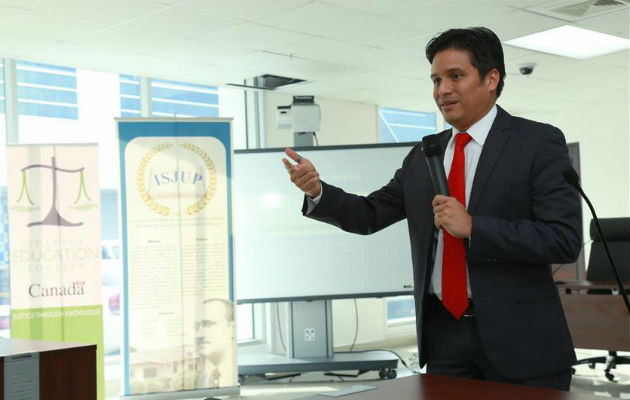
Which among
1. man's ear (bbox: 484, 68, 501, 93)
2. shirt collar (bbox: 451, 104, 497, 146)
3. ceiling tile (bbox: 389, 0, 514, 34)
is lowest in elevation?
shirt collar (bbox: 451, 104, 497, 146)

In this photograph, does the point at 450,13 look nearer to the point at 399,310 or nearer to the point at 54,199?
the point at 54,199

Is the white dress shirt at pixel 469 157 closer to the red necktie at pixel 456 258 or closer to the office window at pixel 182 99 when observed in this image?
the red necktie at pixel 456 258

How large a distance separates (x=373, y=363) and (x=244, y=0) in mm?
3254

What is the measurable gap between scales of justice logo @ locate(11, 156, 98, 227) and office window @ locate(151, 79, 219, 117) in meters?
2.00

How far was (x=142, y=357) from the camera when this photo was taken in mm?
5863

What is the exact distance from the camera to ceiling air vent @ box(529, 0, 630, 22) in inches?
222

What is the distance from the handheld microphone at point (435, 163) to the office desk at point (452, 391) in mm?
430

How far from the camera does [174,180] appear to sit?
6.01 metres

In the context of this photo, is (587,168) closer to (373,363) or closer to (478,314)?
(373,363)

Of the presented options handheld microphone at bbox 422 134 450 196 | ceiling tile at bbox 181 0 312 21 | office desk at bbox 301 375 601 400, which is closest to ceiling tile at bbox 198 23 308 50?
ceiling tile at bbox 181 0 312 21

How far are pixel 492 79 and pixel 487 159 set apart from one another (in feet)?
0.73

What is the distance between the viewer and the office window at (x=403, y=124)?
9.73 metres

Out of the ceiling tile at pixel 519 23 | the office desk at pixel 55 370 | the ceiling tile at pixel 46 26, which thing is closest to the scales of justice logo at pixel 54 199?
the ceiling tile at pixel 46 26

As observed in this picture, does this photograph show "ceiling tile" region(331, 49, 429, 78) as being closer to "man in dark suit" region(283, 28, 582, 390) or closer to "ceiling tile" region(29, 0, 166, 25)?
"ceiling tile" region(29, 0, 166, 25)
